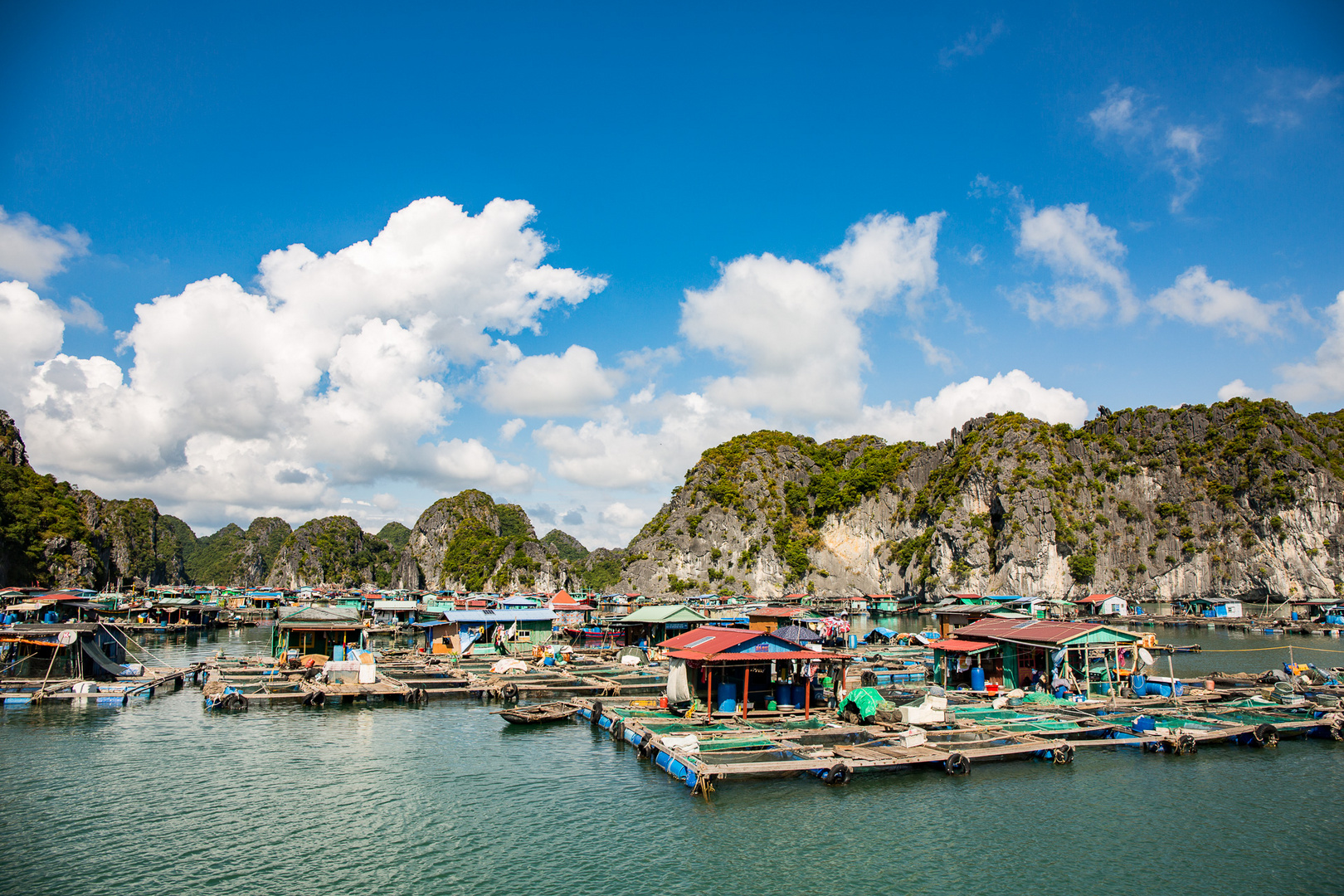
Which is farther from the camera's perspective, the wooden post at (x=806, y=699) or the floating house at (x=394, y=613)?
the floating house at (x=394, y=613)

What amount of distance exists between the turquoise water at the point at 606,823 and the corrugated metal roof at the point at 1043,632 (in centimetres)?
593

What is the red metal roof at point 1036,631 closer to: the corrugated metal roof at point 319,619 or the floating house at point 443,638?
Answer: the floating house at point 443,638

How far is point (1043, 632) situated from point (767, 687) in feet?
43.5

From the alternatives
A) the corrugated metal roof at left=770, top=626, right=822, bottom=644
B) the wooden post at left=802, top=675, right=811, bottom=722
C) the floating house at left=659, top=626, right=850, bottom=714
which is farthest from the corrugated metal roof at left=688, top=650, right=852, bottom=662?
the corrugated metal roof at left=770, top=626, right=822, bottom=644

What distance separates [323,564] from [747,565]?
101432 mm

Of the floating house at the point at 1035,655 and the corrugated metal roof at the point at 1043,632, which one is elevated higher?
the corrugated metal roof at the point at 1043,632

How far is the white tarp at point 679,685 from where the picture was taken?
28766 mm

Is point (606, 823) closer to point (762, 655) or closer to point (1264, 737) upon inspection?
point (762, 655)

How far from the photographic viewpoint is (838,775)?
21.1m

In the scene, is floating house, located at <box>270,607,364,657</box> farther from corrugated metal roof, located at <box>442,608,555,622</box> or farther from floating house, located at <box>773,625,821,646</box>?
floating house, located at <box>773,625,821,646</box>

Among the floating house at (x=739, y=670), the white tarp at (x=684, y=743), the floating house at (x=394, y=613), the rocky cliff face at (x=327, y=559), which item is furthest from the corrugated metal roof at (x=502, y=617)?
the rocky cliff face at (x=327, y=559)

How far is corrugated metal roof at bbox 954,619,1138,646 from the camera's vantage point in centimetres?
3061

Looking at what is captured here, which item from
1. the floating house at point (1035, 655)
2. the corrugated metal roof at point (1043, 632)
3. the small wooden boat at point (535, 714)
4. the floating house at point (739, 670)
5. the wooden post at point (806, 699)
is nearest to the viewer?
the floating house at point (739, 670)

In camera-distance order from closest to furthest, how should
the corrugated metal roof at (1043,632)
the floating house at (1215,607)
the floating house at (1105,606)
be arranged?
the corrugated metal roof at (1043,632), the floating house at (1105,606), the floating house at (1215,607)
